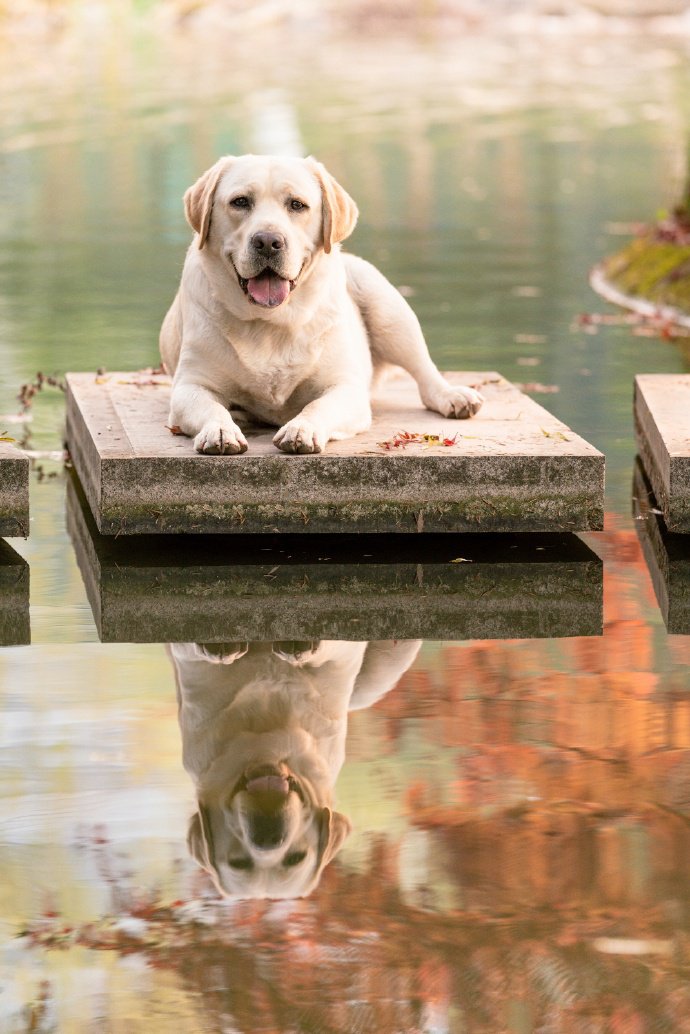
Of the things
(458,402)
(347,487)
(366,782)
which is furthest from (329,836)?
(458,402)

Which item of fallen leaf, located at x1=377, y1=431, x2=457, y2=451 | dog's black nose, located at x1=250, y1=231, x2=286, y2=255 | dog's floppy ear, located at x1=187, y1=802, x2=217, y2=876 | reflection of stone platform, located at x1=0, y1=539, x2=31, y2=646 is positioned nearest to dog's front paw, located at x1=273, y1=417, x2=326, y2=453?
fallen leaf, located at x1=377, y1=431, x2=457, y2=451

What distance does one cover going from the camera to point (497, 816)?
4668 mm

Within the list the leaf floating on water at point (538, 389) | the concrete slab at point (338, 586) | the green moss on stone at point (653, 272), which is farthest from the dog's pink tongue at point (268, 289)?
the green moss on stone at point (653, 272)

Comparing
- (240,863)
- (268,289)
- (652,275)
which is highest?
(268,289)

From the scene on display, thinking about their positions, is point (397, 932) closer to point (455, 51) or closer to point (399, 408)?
point (399, 408)

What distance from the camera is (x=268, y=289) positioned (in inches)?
285

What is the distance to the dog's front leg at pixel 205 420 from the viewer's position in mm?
7109

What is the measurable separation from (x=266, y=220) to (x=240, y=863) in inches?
131

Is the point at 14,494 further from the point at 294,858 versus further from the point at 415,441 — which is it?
the point at 294,858

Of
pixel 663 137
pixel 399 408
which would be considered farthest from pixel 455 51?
pixel 399 408

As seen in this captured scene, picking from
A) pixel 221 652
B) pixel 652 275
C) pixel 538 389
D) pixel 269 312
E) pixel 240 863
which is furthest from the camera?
pixel 652 275

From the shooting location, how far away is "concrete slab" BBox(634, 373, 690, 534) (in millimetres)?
7195

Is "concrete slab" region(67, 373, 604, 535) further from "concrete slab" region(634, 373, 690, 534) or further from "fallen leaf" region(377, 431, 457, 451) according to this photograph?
"concrete slab" region(634, 373, 690, 534)

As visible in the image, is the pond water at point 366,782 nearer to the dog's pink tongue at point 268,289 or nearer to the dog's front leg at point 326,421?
the dog's front leg at point 326,421
